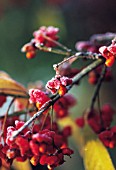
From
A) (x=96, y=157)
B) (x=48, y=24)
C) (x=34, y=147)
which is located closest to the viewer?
(x=34, y=147)

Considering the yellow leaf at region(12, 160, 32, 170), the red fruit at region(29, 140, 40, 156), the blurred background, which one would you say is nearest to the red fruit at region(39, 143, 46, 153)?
the red fruit at region(29, 140, 40, 156)

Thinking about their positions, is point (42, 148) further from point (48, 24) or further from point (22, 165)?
point (48, 24)

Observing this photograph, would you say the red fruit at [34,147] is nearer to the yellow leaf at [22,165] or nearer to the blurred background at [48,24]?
the yellow leaf at [22,165]

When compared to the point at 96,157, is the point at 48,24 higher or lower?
higher

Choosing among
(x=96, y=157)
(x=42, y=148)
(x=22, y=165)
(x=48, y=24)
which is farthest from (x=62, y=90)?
(x=48, y=24)

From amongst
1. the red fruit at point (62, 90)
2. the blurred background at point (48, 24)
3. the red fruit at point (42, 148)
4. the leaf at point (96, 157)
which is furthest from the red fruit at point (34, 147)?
the blurred background at point (48, 24)

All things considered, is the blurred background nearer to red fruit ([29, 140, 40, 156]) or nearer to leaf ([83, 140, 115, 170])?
leaf ([83, 140, 115, 170])
